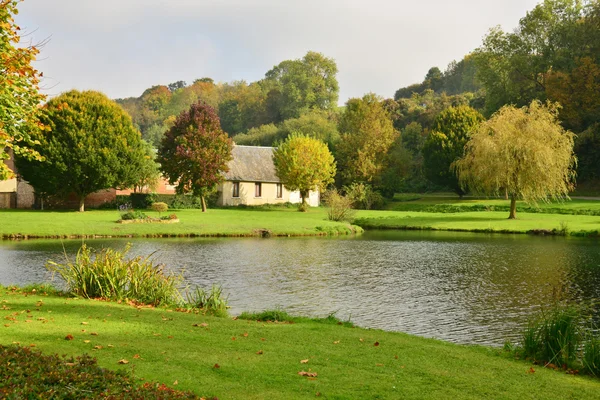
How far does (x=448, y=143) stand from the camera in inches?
2398

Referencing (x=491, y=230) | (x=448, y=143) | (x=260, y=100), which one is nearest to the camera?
(x=491, y=230)

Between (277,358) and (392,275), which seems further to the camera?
→ (392,275)

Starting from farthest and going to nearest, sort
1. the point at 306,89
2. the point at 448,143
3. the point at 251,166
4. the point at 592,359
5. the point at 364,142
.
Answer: the point at 306,89 → the point at 251,166 → the point at 364,142 → the point at 448,143 → the point at 592,359

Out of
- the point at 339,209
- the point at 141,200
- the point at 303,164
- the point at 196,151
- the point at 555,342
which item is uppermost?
the point at 196,151

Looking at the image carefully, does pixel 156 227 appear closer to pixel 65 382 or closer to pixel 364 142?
pixel 65 382

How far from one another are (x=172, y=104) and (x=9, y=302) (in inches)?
A: 4257

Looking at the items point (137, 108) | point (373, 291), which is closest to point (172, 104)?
point (137, 108)

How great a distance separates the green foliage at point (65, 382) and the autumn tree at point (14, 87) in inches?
260

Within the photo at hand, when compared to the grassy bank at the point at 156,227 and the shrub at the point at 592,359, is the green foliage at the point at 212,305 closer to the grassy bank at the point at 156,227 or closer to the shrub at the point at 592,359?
the shrub at the point at 592,359

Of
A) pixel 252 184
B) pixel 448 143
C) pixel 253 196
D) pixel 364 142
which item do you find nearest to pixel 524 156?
pixel 448 143

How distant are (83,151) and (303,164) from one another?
1966 cm

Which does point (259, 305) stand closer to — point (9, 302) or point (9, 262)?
point (9, 302)

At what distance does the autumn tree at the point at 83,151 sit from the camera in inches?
1823

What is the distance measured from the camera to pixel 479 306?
16125 mm
